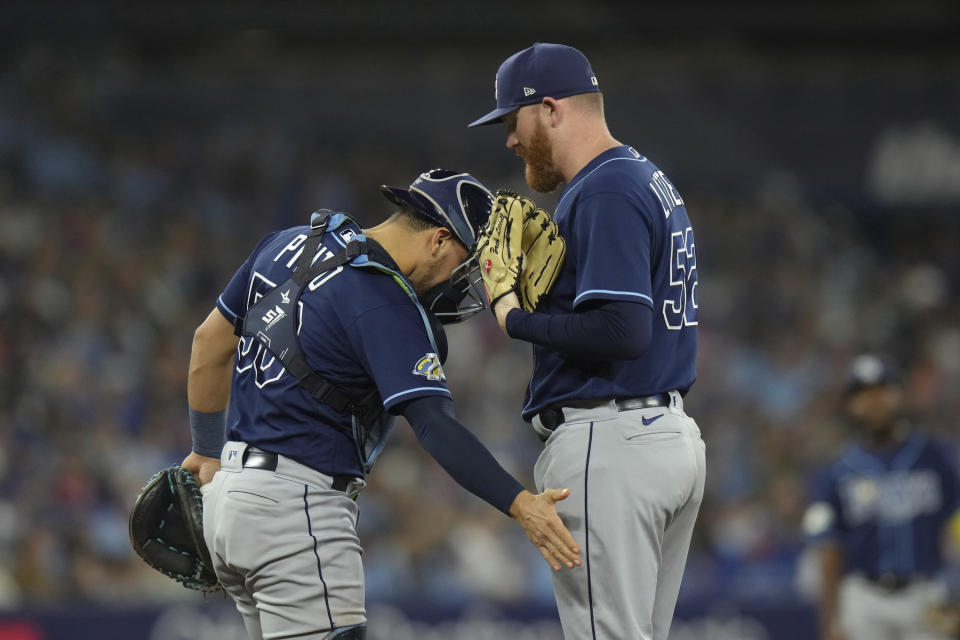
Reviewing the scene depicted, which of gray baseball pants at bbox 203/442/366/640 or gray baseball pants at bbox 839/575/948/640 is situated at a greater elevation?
gray baseball pants at bbox 203/442/366/640

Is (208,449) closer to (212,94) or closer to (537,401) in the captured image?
(537,401)

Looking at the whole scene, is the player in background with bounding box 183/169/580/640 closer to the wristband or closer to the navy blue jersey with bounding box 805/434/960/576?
the wristband

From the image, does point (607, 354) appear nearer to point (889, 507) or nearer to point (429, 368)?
point (429, 368)

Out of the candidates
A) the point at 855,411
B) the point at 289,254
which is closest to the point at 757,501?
the point at 855,411

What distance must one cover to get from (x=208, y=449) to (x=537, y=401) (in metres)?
1.26

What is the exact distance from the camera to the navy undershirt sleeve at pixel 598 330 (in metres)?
3.26

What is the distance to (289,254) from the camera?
381 cm

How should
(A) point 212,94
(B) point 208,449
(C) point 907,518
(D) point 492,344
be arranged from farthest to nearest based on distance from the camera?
(A) point 212,94
(D) point 492,344
(C) point 907,518
(B) point 208,449

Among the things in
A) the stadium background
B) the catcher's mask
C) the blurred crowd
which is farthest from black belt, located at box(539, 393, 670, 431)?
the blurred crowd

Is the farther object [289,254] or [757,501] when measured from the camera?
[757,501]

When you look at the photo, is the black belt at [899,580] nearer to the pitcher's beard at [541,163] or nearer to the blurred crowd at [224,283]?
the blurred crowd at [224,283]

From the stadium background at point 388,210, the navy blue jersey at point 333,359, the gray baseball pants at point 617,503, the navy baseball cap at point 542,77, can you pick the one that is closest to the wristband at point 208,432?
the navy blue jersey at point 333,359

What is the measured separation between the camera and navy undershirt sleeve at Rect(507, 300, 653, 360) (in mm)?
3262

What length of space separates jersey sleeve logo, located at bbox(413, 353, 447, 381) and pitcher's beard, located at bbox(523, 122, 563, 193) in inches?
24.9
